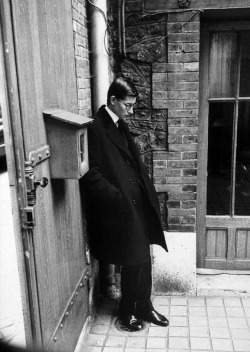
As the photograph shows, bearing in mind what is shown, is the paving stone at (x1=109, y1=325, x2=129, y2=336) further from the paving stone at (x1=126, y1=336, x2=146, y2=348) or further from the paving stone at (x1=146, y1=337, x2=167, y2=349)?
the paving stone at (x1=146, y1=337, x2=167, y2=349)

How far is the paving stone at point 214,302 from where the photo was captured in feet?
13.2

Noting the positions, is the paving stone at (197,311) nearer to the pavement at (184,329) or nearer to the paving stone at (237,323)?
the pavement at (184,329)

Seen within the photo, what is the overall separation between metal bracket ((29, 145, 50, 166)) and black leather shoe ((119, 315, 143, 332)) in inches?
73.1

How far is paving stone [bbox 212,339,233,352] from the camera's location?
3364 millimetres

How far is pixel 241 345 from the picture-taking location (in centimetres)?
340

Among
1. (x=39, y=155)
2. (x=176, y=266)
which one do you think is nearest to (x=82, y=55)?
(x=39, y=155)

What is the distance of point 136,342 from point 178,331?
1.27 feet

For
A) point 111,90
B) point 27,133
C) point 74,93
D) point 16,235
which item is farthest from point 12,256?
point 111,90

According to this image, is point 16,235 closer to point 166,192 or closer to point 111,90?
point 111,90

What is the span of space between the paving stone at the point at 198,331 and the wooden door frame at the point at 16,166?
165 cm

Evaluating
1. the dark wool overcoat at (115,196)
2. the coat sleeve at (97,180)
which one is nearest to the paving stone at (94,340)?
the dark wool overcoat at (115,196)

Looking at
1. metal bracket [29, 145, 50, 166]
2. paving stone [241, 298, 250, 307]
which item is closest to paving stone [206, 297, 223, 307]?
paving stone [241, 298, 250, 307]

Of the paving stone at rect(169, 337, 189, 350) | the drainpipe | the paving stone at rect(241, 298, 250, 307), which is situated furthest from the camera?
the paving stone at rect(241, 298, 250, 307)

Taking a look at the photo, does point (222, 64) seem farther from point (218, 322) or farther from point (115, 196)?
point (218, 322)
